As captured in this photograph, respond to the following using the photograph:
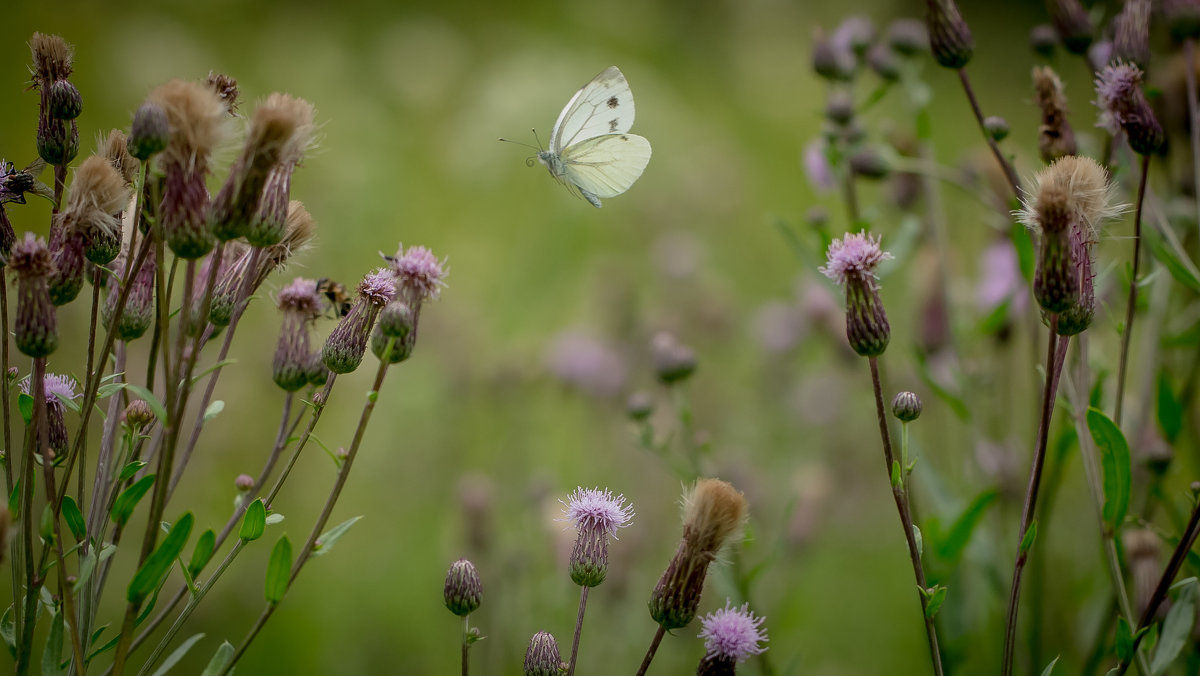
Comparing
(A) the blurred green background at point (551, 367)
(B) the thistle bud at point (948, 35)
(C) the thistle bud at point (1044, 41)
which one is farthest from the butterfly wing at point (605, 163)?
(C) the thistle bud at point (1044, 41)

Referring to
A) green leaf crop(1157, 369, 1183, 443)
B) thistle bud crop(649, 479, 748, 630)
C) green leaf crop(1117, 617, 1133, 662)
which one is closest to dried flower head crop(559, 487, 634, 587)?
thistle bud crop(649, 479, 748, 630)

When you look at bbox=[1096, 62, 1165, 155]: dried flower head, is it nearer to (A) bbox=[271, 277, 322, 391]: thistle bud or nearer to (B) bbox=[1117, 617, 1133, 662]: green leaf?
(B) bbox=[1117, 617, 1133, 662]: green leaf

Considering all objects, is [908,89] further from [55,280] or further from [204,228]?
[55,280]

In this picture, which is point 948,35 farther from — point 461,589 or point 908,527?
point 461,589

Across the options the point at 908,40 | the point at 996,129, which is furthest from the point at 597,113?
the point at 996,129

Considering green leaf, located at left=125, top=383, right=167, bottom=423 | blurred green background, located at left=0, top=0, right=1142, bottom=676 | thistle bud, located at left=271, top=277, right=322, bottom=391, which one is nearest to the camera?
green leaf, located at left=125, top=383, right=167, bottom=423
